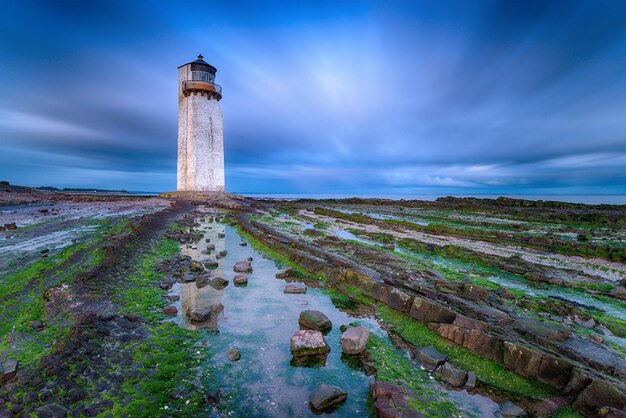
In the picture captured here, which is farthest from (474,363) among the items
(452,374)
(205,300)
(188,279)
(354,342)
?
(188,279)

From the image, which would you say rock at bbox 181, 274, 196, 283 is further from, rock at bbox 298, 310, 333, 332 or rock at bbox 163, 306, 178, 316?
rock at bbox 298, 310, 333, 332

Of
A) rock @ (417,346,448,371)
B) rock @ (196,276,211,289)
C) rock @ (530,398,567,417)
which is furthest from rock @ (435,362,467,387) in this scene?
rock @ (196,276,211,289)

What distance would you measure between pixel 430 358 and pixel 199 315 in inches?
191

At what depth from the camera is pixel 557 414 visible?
4238 millimetres

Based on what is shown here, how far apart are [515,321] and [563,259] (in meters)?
12.3

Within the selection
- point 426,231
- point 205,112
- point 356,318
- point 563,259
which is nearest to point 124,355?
point 356,318

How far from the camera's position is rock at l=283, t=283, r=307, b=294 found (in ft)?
28.3

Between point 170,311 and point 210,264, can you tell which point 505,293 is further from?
point 210,264

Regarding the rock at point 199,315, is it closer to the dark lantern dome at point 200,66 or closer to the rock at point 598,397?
the rock at point 598,397

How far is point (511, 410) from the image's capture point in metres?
4.23

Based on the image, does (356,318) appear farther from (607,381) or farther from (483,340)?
(607,381)

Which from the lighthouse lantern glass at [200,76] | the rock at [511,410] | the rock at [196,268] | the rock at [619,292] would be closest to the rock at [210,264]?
the rock at [196,268]

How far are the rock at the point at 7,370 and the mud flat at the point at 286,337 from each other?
2 cm

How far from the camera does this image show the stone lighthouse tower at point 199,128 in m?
41.4
